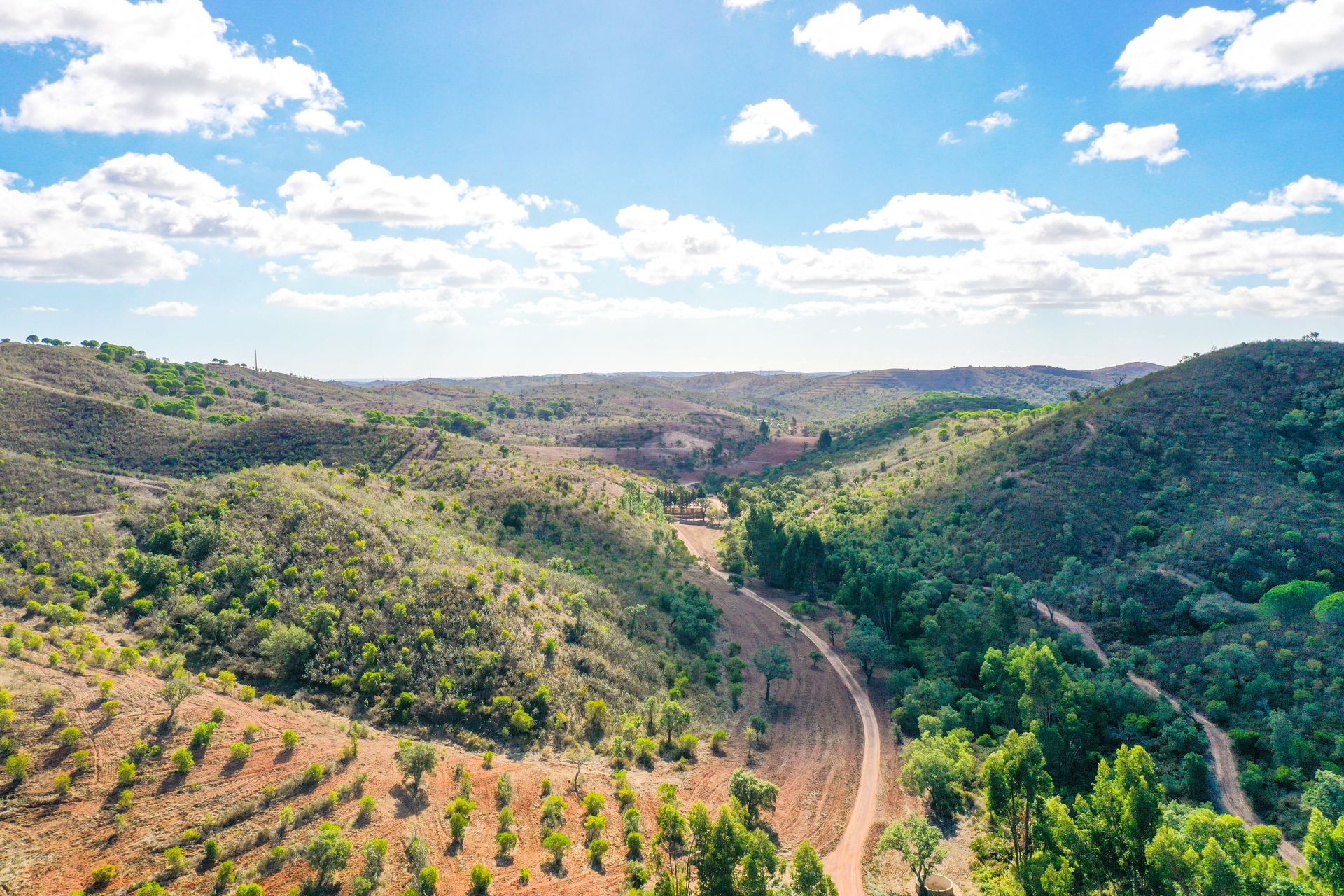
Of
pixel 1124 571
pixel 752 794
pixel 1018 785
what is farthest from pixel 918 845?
pixel 1124 571

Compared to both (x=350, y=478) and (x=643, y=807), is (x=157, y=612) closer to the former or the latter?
(x=350, y=478)

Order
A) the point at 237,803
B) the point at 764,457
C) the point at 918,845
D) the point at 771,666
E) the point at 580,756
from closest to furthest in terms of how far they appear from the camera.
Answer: the point at 237,803, the point at 918,845, the point at 580,756, the point at 771,666, the point at 764,457

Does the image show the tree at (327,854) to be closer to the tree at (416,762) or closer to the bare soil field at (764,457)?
the tree at (416,762)

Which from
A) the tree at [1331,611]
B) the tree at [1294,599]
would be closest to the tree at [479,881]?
the tree at [1294,599]

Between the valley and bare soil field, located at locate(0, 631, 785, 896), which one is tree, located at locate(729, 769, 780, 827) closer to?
the valley

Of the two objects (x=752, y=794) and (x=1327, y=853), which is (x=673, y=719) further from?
(x=1327, y=853)
